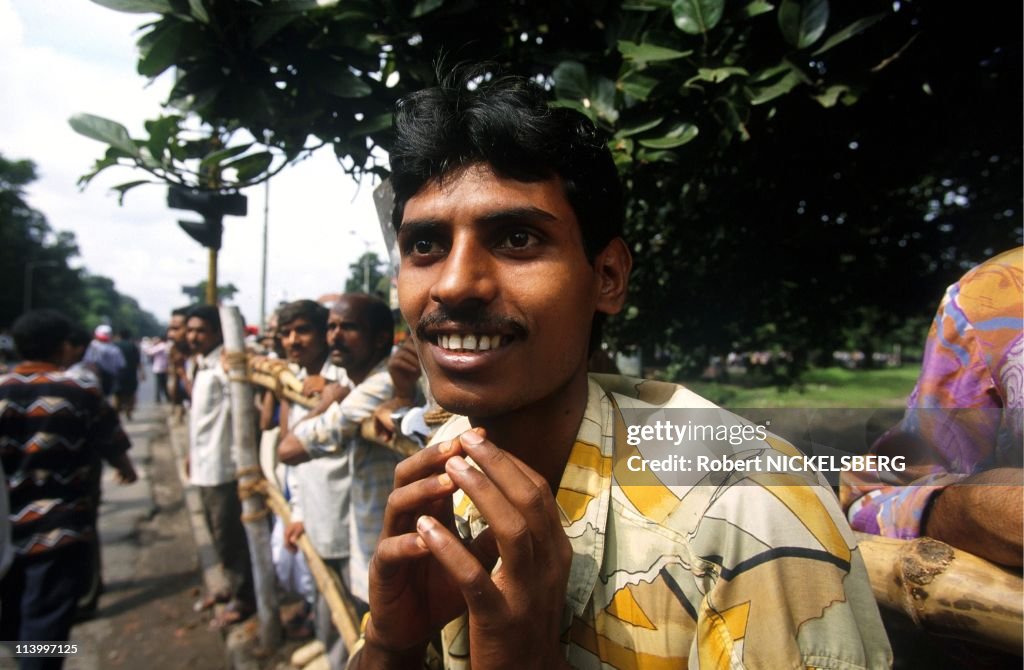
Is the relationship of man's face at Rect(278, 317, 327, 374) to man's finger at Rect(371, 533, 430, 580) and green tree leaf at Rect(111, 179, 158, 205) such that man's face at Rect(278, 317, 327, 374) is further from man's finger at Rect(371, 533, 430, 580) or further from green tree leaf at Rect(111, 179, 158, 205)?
man's finger at Rect(371, 533, 430, 580)

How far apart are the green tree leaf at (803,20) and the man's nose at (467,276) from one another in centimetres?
138

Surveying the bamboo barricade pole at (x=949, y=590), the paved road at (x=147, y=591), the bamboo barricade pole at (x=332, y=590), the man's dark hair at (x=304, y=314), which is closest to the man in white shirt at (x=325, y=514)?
the bamboo barricade pole at (x=332, y=590)

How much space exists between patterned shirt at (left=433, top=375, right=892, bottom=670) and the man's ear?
0.80ft

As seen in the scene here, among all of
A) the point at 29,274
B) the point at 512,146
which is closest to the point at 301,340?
the point at 512,146

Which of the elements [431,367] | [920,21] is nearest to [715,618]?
[431,367]

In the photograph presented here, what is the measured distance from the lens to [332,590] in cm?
322

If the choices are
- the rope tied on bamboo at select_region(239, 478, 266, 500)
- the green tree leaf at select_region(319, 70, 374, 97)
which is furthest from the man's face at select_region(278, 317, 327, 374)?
Result: the green tree leaf at select_region(319, 70, 374, 97)

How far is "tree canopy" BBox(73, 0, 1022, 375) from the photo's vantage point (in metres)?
1.90

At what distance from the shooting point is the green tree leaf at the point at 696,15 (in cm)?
175

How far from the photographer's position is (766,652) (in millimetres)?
847

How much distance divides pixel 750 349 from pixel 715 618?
14.1 feet

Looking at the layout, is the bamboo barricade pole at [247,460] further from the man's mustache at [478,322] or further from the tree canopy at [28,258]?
the tree canopy at [28,258]

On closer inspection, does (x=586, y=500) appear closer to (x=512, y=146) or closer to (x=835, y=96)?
(x=512, y=146)

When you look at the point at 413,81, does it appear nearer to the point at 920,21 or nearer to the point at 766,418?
the point at 766,418
